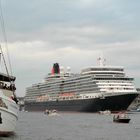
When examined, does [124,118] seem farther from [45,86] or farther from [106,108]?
[45,86]

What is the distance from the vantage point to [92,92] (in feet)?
526

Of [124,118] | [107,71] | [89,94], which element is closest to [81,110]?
[89,94]

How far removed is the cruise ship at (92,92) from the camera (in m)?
153

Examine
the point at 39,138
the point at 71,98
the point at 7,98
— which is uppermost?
the point at 71,98

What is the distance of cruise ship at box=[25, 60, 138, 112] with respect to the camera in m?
153

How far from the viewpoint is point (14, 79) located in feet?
157

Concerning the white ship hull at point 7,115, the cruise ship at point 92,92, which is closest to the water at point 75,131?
the white ship hull at point 7,115

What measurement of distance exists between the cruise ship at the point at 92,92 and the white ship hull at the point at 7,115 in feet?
361

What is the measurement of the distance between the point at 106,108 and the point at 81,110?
7.51 metres

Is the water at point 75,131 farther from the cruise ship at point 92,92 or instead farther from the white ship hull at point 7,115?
the cruise ship at point 92,92

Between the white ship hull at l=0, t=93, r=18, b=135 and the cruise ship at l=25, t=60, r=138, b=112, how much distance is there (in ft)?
361

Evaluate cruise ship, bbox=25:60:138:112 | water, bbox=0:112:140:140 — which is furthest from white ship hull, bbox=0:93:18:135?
cruise ship, bbox=25:60:138:112

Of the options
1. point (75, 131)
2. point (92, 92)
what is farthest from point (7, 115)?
point (92, 92)

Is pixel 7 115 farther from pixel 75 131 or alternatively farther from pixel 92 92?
pixel 92 92
